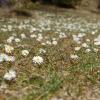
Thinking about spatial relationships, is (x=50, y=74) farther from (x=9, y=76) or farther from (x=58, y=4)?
(x=58, y=4)

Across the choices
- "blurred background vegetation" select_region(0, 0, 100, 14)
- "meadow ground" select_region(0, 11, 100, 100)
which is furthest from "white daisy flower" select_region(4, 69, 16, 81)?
"blurred background vegetation" select_region(0, 0, 100, 14)

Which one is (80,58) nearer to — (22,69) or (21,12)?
(22,69)

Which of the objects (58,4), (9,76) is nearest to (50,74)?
(9,76)

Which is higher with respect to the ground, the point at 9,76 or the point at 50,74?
the point at 9,76

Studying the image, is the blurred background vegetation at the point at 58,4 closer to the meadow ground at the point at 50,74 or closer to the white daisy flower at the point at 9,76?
A: the meadow ground at the point at 50,74

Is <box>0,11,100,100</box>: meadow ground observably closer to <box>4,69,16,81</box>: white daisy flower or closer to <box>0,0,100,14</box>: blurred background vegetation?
<box>4,69,16,81</box>: white daisy flower

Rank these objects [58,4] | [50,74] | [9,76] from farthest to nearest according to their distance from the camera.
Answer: [58,4] < [50,74] < [9,76]

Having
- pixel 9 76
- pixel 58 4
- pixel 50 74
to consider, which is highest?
pixel 9 76

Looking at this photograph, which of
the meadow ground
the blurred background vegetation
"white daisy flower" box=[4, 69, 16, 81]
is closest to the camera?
the meadow ground

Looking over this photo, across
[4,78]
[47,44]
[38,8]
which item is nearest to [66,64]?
[4,78]

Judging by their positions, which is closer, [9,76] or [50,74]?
[9,76]

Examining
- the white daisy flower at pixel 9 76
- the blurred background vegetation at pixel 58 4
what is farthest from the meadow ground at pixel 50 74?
the blurred background vegetation at pixel 58 4
